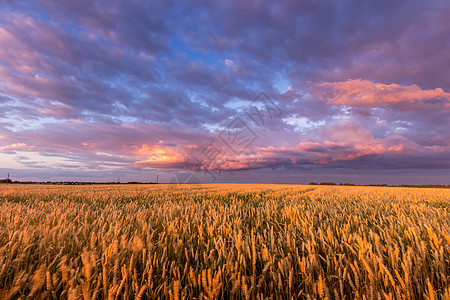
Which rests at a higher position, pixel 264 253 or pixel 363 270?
pixel 264 253

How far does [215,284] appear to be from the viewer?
1.27 metres

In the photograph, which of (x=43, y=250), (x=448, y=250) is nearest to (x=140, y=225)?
(x=43, y=250)

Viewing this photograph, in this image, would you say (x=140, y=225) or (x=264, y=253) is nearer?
(x=264, y=253)

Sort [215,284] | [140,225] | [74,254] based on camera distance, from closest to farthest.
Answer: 1. [215,284]
2. [74,254]
3. [140,225]

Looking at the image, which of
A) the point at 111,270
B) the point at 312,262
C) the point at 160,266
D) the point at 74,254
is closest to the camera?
the point at 111,270

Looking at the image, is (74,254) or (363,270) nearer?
(363,270)

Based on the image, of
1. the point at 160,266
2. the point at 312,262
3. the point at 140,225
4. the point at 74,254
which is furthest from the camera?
the point at 140,225

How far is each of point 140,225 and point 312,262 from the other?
2.23 meters

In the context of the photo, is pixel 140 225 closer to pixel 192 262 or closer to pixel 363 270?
pixel 192 262

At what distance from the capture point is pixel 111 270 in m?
1.49

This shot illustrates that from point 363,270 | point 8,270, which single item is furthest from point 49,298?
point 363,270

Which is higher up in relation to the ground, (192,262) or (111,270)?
(111,270)

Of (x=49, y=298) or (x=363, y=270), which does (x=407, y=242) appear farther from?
(x=49, y=298)

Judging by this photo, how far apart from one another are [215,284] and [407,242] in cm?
232
